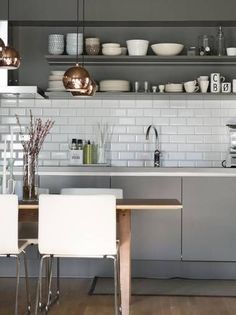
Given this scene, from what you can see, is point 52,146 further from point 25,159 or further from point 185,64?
point 25,159

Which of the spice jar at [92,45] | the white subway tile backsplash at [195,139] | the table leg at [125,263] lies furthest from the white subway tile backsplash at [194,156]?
the table leg at [125,263]

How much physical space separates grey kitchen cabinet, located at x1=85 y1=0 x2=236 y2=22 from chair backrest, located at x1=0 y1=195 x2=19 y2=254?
9.13 ft

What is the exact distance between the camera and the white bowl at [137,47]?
254 inches

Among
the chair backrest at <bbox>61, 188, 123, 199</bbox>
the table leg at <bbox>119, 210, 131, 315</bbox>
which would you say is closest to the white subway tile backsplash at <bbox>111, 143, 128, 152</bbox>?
the chair backrest at <bbox>61, 188, 123, 199</bbox>

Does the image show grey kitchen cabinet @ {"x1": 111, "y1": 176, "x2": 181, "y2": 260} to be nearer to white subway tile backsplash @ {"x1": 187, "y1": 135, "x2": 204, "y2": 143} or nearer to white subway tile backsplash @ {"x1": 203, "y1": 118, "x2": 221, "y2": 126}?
white subway tile backsplash @ {"x1": 187, "y1": 135, "x2": 204, "y2": 143}

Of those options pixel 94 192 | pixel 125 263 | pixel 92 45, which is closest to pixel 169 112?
pixel 92 45

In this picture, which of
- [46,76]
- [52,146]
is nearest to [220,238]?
[52,146]

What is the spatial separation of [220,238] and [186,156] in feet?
3.73

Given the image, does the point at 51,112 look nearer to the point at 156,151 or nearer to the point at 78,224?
A: the point at 156,151

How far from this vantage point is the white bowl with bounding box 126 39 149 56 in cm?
645

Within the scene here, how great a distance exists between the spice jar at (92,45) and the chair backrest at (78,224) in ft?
8.86

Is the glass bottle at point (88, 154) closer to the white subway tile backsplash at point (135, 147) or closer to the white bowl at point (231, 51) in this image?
the white subway tile backsplash at point (135, 147)

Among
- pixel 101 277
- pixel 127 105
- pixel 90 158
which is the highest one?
pixel 127 105

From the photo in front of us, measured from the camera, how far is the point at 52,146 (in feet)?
22.7
